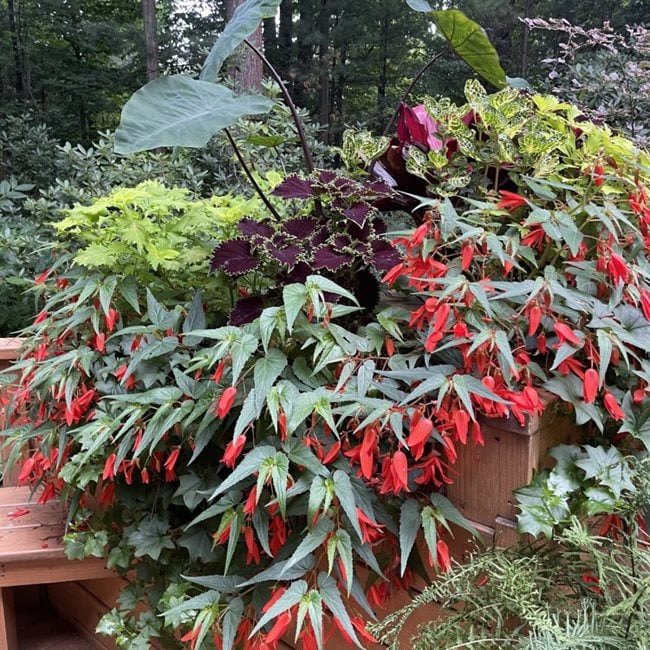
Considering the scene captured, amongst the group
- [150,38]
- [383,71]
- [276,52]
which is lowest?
[383,71]

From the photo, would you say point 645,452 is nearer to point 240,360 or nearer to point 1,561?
point 240,360

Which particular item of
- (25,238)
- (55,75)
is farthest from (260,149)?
(55,75)

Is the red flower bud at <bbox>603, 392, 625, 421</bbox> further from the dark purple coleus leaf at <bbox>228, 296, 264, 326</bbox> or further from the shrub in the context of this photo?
the shrub

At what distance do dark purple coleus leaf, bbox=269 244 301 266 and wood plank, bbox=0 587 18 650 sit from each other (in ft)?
3.63

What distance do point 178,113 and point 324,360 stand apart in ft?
2.15

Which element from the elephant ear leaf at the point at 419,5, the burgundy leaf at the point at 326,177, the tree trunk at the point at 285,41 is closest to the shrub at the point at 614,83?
the elephant ear leaf at the point at 419,5

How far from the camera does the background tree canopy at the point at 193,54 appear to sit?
7.69 meters

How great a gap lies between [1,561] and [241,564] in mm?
729

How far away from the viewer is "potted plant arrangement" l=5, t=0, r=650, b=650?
878 millimetres

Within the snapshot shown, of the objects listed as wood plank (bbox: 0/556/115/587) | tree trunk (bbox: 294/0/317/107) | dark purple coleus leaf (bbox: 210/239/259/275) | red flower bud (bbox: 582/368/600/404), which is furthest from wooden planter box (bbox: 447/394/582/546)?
tree trunk (bbox: 294/0/317/107)

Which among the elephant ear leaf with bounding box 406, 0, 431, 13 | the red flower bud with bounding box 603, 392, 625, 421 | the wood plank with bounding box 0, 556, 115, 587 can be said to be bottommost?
the wood plank with bounding box 0, 556, 115, 587

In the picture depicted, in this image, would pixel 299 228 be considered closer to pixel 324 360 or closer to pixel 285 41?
pixel 324 360

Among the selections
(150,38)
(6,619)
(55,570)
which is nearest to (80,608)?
(6,619)

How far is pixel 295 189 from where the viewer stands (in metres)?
1.26
